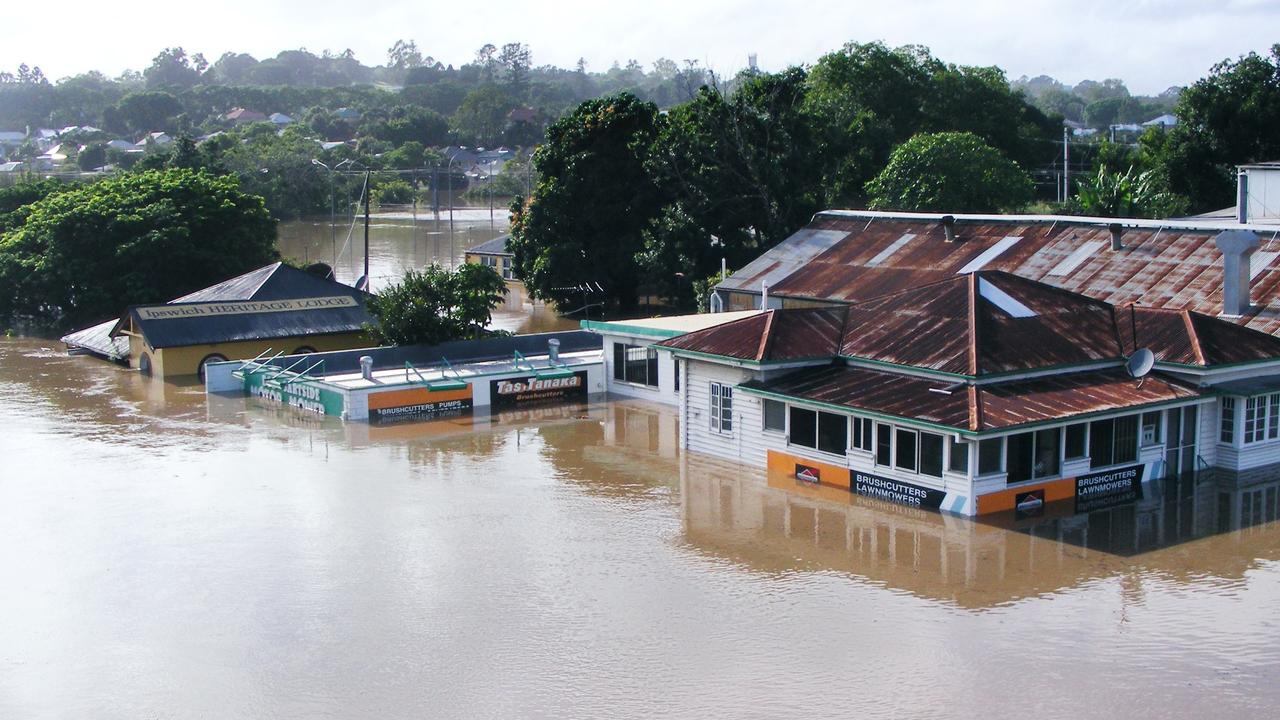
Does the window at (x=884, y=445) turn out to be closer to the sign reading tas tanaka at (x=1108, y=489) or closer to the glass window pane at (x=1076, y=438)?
the glass window pane at (x=1076, y=438)

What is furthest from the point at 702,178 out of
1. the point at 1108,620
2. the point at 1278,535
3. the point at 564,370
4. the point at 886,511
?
the point at 1108,620

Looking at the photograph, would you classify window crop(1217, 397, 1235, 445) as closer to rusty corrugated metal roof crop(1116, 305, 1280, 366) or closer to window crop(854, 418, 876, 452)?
rusty corrugated metal roof crop(1116, 305, 1280, 366)

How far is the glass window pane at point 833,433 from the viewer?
26844mm

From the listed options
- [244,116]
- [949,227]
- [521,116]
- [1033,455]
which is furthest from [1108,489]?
[244,116]

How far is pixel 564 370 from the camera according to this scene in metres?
37.3

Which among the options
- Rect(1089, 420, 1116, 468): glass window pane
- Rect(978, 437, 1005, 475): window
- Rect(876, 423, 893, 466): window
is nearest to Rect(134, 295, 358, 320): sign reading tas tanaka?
Rect(876, 423, 893, 466): window

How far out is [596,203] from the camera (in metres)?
50.3

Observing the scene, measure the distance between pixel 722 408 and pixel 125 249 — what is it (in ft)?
92.8

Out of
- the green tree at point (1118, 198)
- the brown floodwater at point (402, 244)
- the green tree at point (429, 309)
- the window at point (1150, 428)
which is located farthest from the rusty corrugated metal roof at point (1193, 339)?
the brown floodwater at point (402, 244)

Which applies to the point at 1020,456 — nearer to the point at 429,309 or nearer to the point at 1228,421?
the point at 1228,421

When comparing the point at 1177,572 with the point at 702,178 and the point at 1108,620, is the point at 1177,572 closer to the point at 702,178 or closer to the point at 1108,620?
the point at 1108,620

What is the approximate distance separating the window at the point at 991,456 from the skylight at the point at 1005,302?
4.10 m

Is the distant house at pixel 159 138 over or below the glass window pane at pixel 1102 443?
over

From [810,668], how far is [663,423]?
55.4ft
